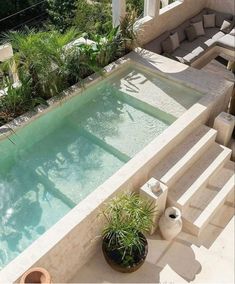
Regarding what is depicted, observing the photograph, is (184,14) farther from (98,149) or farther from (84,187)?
(84,187)

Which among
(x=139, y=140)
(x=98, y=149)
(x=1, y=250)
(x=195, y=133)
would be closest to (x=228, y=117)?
(x=195, y=133)

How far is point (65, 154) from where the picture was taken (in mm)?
6977

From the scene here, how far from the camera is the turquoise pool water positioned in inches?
235

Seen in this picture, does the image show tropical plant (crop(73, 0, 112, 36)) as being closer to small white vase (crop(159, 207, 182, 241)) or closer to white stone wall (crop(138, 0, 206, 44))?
white stone wall (crop(138, 0, 206, 44))

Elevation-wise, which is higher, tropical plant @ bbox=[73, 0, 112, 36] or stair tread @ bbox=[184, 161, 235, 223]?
tropical plant @ bbox=[73, 0, 112, 36]

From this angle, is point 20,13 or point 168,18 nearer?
point 168,18

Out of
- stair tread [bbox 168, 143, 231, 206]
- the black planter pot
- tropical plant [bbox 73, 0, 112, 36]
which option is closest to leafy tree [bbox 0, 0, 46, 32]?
tropical plant [bbox 73, 0, 112, 36]

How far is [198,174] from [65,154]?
2.45 metres

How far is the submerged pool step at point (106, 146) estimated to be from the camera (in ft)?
22.6

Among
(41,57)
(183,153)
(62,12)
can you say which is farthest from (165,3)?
(183,153)

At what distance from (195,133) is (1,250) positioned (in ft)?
13.6

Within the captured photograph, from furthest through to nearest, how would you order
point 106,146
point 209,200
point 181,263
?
point 106,146, point 209,200, point 181,263

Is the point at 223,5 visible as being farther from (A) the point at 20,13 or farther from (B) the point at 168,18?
(A) the point at 20,13

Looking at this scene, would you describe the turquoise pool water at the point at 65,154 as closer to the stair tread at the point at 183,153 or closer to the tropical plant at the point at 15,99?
the tropical plant at the point at 15,99
